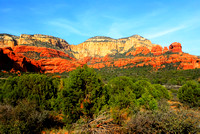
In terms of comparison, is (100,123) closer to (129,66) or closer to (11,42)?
(129,66)

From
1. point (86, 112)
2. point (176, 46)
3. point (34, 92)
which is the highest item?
point (176, 46)

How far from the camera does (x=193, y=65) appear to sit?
7450 cm

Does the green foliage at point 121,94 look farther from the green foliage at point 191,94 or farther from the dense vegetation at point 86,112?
the green foliage at point 191,94

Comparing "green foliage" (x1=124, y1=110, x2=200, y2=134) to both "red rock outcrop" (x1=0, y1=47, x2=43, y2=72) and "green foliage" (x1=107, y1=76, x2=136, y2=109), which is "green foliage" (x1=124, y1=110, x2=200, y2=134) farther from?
"red rock outcrop" (x1=0, y1=47, x2=43, y2=72)

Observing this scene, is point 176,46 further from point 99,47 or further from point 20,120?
point 20,120

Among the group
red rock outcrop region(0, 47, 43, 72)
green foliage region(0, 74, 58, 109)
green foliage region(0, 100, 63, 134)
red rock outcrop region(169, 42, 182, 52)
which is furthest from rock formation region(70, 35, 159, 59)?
green foliage region(0, 100, 63, 134)

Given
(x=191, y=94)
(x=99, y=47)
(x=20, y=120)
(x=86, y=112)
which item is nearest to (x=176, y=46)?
(x=99, y=47)

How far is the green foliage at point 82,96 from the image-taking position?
722 centimetres

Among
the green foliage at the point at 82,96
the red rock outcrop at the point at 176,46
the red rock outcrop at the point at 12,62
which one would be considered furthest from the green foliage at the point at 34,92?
the red rock outcrop at the point at 176,46

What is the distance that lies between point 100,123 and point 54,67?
87.6 m

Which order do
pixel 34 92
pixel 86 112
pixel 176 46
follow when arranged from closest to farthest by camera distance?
pixel 86 112, pixel 34 92, pixel 176 46

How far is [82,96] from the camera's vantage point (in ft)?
24.5

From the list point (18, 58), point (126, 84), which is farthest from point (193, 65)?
point (18, 58)

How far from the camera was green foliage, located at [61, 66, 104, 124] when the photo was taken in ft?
23.7
